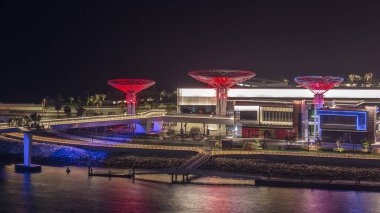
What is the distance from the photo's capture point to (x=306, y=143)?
25.7 m

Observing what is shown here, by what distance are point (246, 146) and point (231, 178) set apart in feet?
12.4

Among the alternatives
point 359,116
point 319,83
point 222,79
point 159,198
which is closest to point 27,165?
point 159,198

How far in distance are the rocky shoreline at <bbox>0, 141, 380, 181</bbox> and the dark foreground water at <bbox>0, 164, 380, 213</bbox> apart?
2382mm

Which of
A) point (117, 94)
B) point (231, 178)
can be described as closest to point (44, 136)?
point (231, 178)

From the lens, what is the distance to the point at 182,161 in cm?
2331

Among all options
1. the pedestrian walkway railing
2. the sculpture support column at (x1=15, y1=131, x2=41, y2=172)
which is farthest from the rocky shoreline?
the sculpture support column at (x1=15, y1=131, x2=41, y2=172)

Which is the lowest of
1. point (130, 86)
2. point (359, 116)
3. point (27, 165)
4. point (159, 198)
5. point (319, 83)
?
point (159, 198)

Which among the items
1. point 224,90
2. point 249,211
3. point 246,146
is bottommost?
point 249,211

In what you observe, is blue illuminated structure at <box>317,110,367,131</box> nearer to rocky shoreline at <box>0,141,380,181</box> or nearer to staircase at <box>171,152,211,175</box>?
rocky shoreline at <box>0,141,380,181</box>

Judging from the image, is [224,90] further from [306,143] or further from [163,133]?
[306,143]

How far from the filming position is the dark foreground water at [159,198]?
662 inches

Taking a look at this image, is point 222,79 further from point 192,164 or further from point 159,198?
point 159,198

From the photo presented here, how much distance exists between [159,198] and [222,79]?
50.1 feet

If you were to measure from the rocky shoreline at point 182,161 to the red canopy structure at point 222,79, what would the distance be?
9.14 metres
